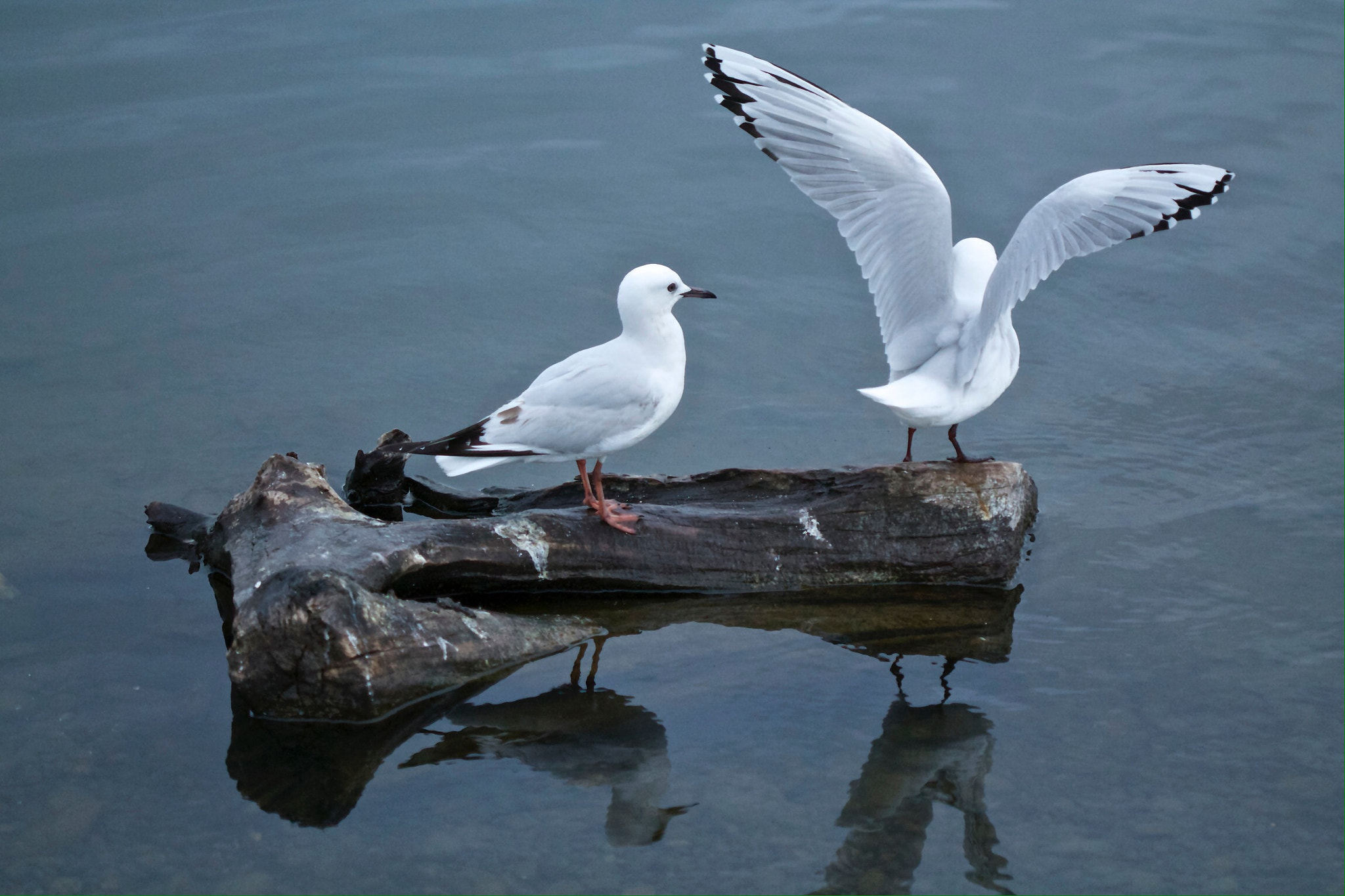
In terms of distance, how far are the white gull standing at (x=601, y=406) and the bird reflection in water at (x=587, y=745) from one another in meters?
0.84

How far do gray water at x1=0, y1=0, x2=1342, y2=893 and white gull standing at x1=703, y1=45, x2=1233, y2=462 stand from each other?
103 cm

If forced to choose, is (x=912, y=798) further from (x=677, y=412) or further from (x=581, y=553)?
(x=677, y=412)

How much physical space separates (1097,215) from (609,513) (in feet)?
7.81

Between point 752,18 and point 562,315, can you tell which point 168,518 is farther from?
point 752,18

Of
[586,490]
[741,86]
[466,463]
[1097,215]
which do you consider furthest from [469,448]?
[1097,215]

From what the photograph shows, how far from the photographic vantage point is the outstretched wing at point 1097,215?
5395 millimetres

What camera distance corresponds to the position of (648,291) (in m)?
5.65

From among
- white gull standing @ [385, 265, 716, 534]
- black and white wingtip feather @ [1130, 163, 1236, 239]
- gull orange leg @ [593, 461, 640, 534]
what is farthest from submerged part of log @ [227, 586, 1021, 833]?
black and white wingtip feather @ [1130, 163, 1236, 239]

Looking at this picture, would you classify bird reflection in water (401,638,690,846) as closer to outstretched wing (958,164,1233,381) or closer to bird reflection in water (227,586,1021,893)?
bird reflection in water (227,586,1021,893)

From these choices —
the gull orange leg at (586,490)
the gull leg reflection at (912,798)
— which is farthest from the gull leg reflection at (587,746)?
the gull orange leg at (586,490)

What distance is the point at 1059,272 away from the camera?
9219mm

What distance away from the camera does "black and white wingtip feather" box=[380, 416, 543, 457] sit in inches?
217

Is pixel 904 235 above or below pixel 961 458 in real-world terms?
above

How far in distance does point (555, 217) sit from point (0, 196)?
4089 millimetres
